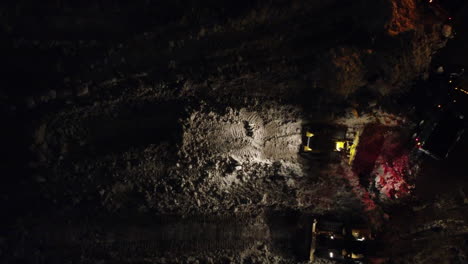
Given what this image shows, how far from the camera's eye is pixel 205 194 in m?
7.60

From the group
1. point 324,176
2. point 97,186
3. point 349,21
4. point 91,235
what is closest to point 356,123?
point 324,176

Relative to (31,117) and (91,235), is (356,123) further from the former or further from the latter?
(31,117)

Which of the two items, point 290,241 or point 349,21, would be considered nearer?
point 349,21

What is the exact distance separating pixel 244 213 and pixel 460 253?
4668mm

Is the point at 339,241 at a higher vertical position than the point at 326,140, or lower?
lower

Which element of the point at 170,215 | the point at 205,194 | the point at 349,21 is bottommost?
the point at 170,215

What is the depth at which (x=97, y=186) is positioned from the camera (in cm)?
760

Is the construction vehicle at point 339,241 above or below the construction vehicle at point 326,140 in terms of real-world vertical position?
below

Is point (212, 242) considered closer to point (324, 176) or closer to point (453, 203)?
point (324, 176)

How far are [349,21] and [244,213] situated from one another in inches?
181

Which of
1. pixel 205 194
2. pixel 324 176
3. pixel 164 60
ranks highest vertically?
pixel 164 60

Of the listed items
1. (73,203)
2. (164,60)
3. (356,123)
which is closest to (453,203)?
(356,123)

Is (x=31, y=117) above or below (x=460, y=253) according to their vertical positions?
above

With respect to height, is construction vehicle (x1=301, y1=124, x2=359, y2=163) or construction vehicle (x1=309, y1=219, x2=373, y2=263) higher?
construction vehicle (x1=301, y1=124, x2=359, y2=163)
